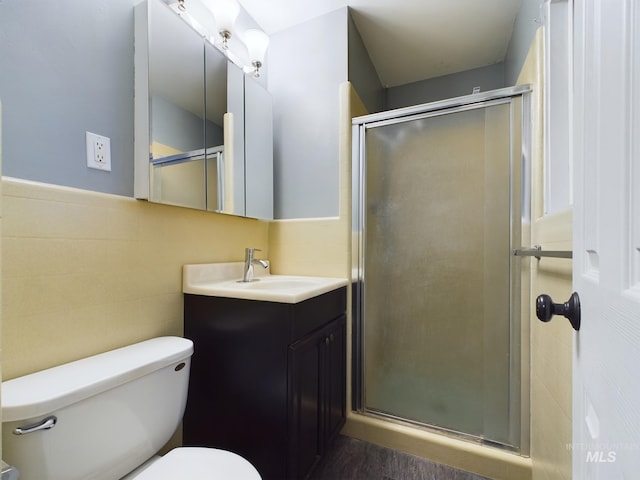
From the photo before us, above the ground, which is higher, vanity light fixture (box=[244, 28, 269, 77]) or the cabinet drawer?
vanity light fixture (box=[244, 28, 269, 77])

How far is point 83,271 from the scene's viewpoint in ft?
2.89

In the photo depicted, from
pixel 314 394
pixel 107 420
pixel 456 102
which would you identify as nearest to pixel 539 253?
pixel 456 102

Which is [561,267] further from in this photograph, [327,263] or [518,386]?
[327,263]

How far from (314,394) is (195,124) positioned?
4.24 ft

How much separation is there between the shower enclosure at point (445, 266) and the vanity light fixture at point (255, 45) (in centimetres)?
65

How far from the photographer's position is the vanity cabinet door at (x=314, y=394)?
102cm

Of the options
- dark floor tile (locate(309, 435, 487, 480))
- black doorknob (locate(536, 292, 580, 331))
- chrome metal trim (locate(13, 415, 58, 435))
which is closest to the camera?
black doorknob (locate(536, 292, 580, 331))

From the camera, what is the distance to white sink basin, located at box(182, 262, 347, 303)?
1.05m

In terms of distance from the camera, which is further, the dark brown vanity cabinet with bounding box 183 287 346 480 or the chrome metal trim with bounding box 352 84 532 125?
the chrome metal trim with bounding box 352 84 532 125

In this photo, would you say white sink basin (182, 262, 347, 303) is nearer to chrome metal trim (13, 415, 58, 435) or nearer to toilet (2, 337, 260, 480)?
toilet (2, 337, 260, 480)

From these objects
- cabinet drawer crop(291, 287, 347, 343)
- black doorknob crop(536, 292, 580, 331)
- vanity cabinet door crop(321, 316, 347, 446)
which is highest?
black doorknob crop(536, 292, 580, 331)

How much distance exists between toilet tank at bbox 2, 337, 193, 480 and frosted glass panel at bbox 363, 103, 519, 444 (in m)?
1.04

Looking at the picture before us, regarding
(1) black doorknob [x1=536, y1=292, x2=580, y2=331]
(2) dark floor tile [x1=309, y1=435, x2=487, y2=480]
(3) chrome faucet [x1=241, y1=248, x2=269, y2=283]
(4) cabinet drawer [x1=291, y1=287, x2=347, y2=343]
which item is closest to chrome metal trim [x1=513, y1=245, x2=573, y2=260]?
(1) black doorknob [x1=536, y1=292, x2=580, y2=331]

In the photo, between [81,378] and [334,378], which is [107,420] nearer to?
[81,378]
